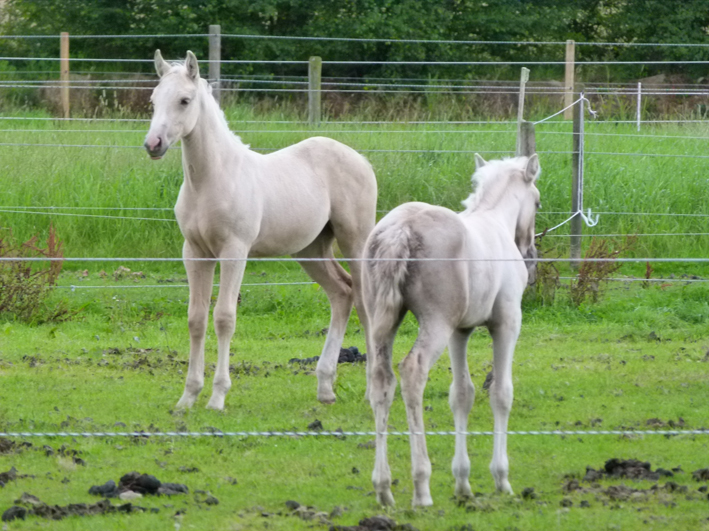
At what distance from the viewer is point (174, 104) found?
20.8 feet

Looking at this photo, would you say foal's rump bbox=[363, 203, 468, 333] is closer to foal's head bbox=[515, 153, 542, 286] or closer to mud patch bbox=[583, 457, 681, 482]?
foal's head bbox=[515, 153, 542, 286]

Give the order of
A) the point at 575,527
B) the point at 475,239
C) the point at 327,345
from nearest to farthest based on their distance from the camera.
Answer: the point at 575,527, the point at 475,239, the point at 327,345

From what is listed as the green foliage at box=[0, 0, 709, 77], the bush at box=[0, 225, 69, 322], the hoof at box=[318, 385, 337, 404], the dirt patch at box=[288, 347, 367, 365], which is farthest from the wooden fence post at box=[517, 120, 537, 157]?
the green foliage at box=[0, 0, 709, 77]

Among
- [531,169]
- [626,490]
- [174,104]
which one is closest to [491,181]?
[531,169]

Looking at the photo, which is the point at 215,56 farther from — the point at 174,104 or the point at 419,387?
the point at 419,387

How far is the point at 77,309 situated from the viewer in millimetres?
9711

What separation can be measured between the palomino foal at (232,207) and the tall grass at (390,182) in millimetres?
4429

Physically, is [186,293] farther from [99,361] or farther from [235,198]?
[235,198]

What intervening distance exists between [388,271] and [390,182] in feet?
25.5

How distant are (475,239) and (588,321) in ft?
16.7

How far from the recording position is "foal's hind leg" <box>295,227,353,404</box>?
23.3 feet

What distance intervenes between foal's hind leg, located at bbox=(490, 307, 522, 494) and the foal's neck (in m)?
2.62

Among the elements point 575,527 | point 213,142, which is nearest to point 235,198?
point 213,142

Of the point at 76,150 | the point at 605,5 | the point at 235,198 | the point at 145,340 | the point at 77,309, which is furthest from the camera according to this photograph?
the point at 605,5
